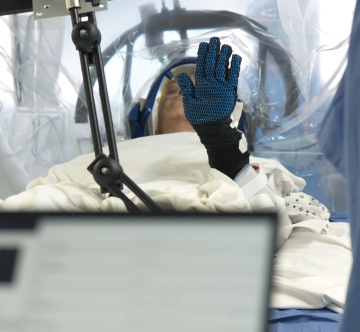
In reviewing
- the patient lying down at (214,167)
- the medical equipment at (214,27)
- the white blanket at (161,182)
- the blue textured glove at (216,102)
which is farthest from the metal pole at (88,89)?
the medical equipment at (214,27)

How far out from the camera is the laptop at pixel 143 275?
170 millimetres

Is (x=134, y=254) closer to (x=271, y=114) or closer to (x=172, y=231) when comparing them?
(x=172, y=231)

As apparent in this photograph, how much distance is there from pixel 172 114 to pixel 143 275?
160 centimetres

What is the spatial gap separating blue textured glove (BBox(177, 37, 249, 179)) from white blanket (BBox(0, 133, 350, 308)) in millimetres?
64

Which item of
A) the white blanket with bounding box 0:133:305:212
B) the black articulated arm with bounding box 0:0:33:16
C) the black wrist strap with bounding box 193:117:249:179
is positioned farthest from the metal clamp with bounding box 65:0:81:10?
the black wrist strap with bounding box 193:117:249:179

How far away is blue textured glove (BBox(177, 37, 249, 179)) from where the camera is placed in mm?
1076

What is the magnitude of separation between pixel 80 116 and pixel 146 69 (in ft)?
1.10

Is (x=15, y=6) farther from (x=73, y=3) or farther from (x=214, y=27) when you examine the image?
(x=214, y=27)

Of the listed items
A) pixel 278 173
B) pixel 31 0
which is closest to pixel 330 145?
pixel 31 0

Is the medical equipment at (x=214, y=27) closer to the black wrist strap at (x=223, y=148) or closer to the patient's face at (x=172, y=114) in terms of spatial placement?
the patient's face at (x=172, y=114)

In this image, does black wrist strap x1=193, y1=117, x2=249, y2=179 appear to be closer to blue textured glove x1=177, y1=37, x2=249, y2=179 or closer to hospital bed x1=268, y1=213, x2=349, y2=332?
blue textured glove x1=177, y1=37, x2=249, y2=179

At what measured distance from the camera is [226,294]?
170 millimetres

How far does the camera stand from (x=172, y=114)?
5.76 feet

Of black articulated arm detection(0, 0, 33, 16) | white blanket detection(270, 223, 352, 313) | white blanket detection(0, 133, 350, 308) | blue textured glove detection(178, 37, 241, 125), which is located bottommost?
white blanket detection(270, 223, 352, 313)
